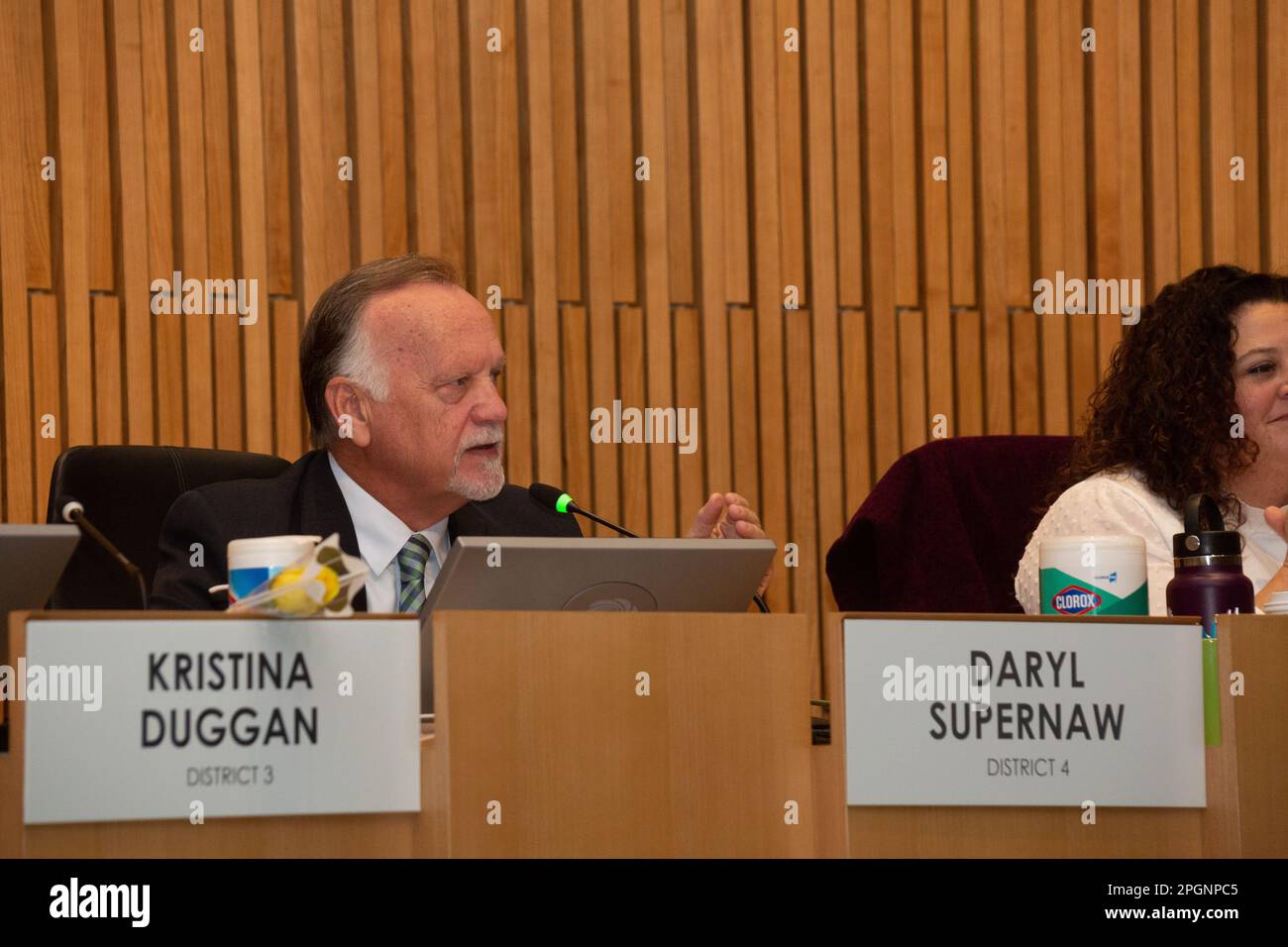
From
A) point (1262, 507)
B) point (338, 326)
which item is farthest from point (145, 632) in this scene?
point (1262, 507)

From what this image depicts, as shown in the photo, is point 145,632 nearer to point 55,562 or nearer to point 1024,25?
point 55,562

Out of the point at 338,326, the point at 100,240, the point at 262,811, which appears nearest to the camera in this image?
the point at 262,811

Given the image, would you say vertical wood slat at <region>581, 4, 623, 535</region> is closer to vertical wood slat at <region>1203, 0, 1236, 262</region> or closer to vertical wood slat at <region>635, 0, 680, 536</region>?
vertical wood slat at <region>635, 0, 680, 536</region>

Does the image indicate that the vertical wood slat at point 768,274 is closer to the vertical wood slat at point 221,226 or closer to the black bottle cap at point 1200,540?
the vertical wood slat at point 221,226

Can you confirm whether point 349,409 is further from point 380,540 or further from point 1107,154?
point 1107,154

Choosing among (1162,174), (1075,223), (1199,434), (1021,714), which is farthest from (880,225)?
(1021,714)

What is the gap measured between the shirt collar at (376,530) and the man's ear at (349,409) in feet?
0.19

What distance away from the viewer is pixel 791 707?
1.46 metres

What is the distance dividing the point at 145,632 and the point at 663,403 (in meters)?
2.51

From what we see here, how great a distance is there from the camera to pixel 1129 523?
268cm

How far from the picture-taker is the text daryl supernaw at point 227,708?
51.3 inches

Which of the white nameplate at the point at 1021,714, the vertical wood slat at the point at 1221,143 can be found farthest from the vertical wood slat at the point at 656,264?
the white nameplate at the point at 1021,714

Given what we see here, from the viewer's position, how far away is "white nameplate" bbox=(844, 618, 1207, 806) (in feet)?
4.72

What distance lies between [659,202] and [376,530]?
150 centimetres
